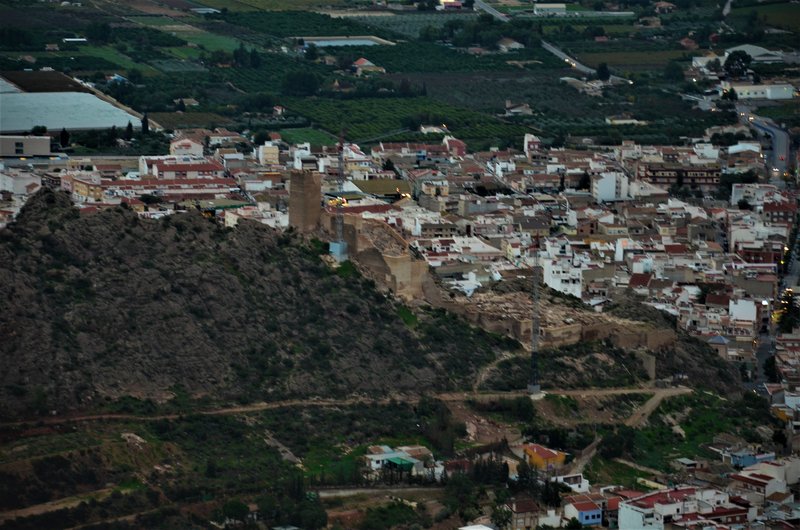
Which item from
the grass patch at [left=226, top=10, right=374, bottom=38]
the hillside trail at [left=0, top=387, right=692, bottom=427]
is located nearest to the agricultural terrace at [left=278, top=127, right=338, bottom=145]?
the grass patch at [left=226, top=10, right=374, bottom=38]

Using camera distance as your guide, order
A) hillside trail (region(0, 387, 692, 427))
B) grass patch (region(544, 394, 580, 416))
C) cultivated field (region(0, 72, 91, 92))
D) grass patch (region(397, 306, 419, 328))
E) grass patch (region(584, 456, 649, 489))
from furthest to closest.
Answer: cultivated field (region(0, 72, 91, 92))
grass patch (region(397, 306, 419, 328))
grass patch (region(544, 394, 580, 416))
grass patch (region(584, 456, 649, 489))
hillside trail (region(0, 387, 692, 427))

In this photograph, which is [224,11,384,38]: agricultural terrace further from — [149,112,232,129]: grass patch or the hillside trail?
the hillside trail

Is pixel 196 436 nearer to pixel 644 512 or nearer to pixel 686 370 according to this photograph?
pixel 644 512

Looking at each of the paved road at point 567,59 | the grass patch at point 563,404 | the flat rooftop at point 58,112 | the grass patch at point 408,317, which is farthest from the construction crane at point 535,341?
the paved road at point 567,59

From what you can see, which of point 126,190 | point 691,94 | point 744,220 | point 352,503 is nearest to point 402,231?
point 126,190

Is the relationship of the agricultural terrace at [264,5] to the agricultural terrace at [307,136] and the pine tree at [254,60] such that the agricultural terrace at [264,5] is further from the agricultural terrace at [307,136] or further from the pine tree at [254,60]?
the agricultural terrace at [307,136]
